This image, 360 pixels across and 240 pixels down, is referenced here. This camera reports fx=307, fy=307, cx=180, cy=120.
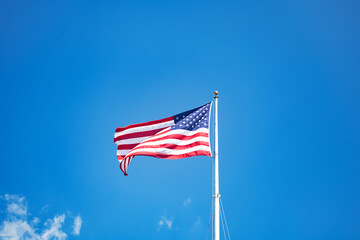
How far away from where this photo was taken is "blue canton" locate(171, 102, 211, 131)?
1678 centimetres

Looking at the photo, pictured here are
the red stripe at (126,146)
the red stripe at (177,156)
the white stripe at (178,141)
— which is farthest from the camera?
the red stripe at (126,146)

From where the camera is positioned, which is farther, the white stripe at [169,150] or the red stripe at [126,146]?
the red stripe at [126,146]

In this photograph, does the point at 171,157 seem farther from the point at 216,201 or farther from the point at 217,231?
the point at 217,231

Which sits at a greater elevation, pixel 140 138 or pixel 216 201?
pixel 140 138

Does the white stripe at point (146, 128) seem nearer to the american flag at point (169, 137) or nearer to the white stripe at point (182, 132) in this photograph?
the american flag at point (169, 137)

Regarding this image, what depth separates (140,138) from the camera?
1800cm

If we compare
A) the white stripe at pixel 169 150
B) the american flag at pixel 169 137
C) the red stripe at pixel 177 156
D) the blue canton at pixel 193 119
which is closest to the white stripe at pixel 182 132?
the american flag at pixel 169 137

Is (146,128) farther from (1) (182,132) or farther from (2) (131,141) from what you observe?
(1) (182,132)

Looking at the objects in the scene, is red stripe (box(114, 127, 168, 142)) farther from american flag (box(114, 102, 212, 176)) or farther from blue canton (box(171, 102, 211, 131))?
blue canton (box(171, 102, 211, 131))

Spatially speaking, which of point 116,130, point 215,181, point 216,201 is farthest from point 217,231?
point 116,130

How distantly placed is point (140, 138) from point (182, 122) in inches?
110

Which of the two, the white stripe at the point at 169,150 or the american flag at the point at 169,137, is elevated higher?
the american flag at the point at 169,137

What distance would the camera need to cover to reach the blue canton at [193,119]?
1678cm

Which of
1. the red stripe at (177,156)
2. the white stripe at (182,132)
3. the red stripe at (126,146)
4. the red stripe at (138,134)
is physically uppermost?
the red stripe at (138,134)
